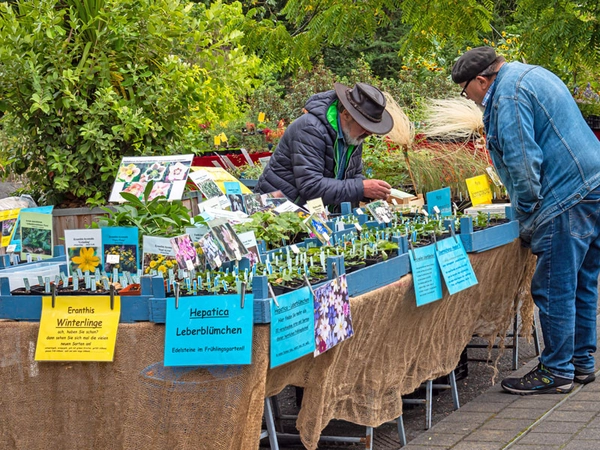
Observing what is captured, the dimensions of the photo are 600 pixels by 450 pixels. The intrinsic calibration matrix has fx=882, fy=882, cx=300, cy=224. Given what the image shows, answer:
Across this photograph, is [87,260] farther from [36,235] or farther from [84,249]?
[36,235]

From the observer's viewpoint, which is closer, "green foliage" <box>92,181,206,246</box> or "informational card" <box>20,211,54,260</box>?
"green foliage" <box>92,181,206,246</box>

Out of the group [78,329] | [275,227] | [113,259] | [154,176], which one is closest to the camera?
[78,329]

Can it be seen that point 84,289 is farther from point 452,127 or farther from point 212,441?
point 452,127

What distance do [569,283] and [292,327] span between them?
2.18m

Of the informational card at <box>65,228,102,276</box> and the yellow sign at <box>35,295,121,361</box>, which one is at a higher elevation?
the informational card at <box>65,228,102,276</box>

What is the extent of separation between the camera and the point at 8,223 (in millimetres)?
4465

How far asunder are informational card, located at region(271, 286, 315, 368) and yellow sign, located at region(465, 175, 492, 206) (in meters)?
2.86

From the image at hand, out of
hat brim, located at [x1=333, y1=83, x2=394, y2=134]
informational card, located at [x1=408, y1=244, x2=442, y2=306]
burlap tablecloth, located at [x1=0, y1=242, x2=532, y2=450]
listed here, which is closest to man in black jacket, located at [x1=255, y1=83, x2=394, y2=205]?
hat brim, located at [x1=333, y1=83, x2=394, y2=134]

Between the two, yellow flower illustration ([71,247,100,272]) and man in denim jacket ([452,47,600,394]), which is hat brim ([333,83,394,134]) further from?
yellow flower illustration ([71,247,100,272])

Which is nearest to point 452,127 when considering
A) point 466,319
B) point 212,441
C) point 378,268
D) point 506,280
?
point 506,280

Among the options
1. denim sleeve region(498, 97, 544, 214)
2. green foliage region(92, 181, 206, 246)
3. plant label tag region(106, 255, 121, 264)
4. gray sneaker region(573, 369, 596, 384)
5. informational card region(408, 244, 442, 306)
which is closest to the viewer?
plant label tag region(106, 255, 121, 264)

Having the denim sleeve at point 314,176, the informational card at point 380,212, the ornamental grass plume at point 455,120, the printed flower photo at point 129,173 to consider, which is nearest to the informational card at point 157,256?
the printed flower photo at point 129,173

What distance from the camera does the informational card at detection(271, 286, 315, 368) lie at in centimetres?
289

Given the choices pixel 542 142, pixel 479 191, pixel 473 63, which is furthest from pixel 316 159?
pixel 542 142
